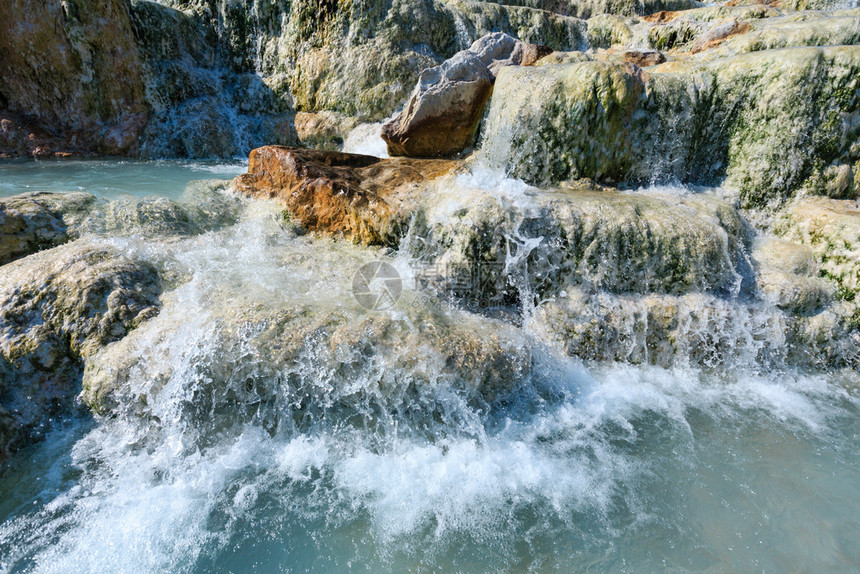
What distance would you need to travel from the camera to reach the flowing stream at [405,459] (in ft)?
8.36

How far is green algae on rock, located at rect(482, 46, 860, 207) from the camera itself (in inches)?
204

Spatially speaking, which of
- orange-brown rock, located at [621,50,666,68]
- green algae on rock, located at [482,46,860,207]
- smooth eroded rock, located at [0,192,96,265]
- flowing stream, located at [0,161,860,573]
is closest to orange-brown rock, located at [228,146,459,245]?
flowing stream, located at [0,161,860,573]

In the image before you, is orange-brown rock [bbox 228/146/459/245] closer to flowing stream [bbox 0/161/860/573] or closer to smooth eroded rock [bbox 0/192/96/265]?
flowing stream [bbox 0/161/860/573]

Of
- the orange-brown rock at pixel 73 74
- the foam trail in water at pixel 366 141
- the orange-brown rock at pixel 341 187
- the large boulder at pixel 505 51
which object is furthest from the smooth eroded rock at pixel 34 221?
the large boulder at pixel 505 51

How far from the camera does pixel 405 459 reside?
3.12 metres

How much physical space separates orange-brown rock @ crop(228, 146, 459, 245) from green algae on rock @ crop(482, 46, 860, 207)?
4.16 feet

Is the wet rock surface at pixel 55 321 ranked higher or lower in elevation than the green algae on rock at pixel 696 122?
lower

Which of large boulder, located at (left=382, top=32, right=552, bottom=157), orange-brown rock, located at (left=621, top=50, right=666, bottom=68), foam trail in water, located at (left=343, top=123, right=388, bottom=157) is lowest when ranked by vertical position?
foam trail in water, located at (left=343, top=123, right=388, bottom=157)

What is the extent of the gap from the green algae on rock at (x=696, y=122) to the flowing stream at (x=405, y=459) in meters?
2.51

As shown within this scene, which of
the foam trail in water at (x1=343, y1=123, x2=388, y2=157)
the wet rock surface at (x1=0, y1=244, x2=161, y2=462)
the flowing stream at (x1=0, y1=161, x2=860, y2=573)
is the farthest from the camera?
the foam trail in water at (x1=343, y1=123, x2=388, y2=157)

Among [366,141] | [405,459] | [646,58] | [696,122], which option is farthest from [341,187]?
[646,58]

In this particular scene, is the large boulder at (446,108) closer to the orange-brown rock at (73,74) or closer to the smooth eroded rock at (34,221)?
the smooth eroded rock at (34,221)

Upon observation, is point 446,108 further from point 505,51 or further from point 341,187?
point 341,187

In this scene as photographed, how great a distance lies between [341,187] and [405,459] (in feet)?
10.4
